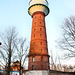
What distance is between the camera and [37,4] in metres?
25.3

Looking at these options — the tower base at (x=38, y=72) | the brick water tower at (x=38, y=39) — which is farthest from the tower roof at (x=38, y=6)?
the tower base at (x=38, y=72)

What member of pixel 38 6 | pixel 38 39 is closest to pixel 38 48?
pixel 38 39

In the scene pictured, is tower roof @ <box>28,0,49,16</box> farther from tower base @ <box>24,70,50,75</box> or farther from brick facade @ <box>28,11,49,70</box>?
tower base @ <box>24,70,50,75</box>

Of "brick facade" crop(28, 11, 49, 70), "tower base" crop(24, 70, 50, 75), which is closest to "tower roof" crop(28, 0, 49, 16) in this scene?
"brick facade" crop(28, 11, 49, 70)

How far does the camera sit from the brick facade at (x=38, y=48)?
69.8 ft

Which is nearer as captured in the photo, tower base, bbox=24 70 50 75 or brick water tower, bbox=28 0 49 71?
tower base, bbox=24 70 50 75

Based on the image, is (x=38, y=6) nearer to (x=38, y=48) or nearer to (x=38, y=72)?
(x=38, y=48)

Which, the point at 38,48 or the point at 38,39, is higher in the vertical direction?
the point at 38,39

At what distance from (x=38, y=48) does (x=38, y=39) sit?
1956mm

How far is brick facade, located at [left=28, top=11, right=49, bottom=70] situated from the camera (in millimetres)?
21266

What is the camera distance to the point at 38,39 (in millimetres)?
22625

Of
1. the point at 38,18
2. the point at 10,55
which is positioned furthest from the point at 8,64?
the point at 38,18

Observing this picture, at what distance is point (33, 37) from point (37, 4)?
8.26 metres

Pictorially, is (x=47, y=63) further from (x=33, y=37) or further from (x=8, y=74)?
(x=8, y=74)
